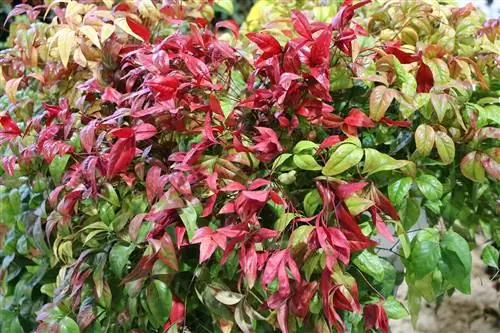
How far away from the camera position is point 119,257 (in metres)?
1.08

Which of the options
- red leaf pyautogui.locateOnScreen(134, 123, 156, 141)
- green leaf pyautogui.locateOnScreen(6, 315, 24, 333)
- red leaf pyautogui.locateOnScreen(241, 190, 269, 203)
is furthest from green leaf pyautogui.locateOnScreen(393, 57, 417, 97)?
green leaf pyautogui.locateOnScreen(6, 315, 24, 333)

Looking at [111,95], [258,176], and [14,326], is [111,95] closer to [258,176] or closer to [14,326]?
[258,176]

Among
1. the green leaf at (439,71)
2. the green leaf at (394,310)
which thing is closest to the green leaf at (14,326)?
the green leaf at (394,310)

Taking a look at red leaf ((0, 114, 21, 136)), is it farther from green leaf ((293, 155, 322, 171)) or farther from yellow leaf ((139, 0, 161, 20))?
green leaf ((293, 155, 322, 171))

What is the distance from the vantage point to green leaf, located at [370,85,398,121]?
1.08m

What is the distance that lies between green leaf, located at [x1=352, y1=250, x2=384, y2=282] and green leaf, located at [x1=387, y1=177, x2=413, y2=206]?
10cm

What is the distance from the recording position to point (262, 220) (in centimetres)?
113

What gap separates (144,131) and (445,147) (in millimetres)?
525

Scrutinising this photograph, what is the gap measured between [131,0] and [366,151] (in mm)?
779

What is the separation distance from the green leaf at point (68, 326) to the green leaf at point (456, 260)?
0.65 meters

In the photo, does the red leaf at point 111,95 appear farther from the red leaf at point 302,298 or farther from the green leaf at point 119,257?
the red leaf at point 302,298

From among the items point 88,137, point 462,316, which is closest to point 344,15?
point 88,137

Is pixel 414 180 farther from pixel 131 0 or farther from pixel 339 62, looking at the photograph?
pixel 131 0

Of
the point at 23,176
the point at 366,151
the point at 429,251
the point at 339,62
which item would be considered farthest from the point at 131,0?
the point at 429,251
